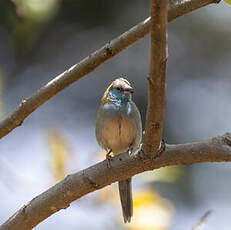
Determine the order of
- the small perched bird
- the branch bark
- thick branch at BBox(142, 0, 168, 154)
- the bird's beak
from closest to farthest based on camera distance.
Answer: thick branch at BBox(142, 0, 168, 154) < the branch bark < the small perched bird < the bird's beak

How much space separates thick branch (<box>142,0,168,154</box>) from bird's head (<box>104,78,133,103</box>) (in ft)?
7.04

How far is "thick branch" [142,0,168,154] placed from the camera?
2139 millimetres

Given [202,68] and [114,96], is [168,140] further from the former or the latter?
[114,96]

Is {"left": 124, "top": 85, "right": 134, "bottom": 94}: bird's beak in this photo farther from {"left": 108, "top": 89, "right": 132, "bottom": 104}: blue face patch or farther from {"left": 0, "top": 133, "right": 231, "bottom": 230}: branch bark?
{"left": 0, "top": 133, "right": 231, "bottom": 230}: branch bark

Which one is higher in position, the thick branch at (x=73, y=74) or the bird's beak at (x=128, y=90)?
the bird's beak at (x=128, y=90)

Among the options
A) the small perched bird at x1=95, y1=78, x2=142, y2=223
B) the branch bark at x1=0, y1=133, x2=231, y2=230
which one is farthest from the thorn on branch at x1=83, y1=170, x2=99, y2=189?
the small perched bird at x1=95, y1=78, x2=142, y2=223

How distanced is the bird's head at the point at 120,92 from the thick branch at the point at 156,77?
2.15 m

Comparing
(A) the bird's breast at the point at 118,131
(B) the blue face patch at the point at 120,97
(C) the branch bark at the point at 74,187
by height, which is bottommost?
(C) the branch bark at the point at 74,187

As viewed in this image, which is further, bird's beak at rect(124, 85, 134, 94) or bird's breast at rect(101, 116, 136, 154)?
bird's beak at rect(124, 85, 134, 94)

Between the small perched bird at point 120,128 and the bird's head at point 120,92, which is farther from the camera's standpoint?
the bird's head at point 120,92

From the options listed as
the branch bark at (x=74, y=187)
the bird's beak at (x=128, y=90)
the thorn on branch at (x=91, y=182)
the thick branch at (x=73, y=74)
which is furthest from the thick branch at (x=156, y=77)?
the bird's beak at (x=128, y=90)

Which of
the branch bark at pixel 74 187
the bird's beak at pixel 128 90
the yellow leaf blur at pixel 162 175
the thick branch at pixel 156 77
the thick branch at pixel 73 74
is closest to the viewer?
the thick branch at pixel 156 77

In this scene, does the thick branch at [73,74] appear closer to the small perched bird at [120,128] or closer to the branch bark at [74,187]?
the branch bark at [74,187]

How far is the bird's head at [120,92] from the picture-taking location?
15.6 ft
